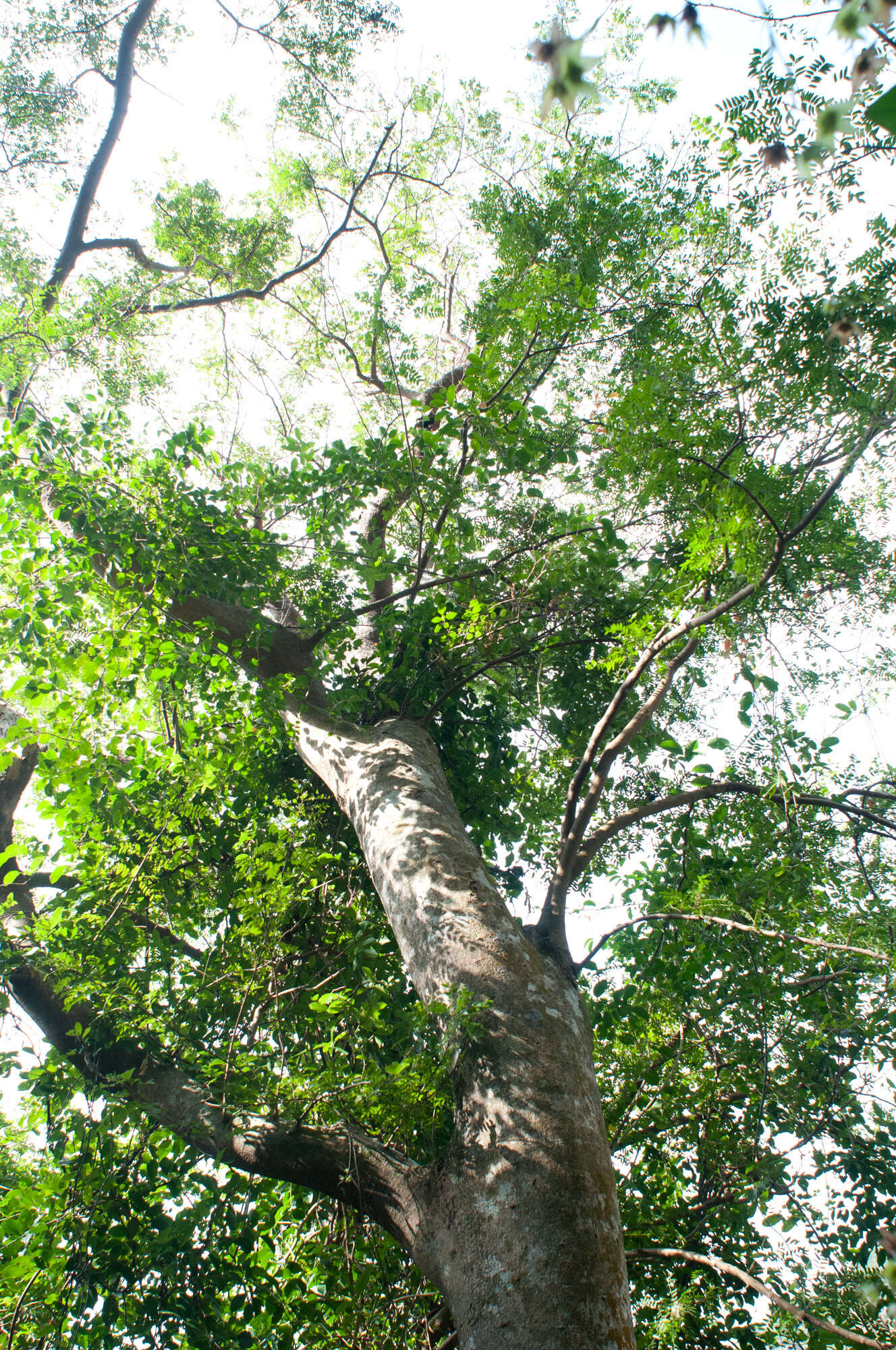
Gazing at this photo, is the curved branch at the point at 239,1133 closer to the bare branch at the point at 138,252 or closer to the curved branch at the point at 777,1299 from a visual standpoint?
the curved branch at the point at 777,1299

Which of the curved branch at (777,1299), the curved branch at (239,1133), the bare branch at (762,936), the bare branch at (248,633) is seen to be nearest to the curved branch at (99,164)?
the bare branch at (248,633)

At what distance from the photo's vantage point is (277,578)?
13.1 feet

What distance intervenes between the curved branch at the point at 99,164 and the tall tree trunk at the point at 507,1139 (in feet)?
18.7

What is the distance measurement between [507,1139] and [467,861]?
968 mm

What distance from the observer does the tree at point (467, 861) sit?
193 centimetres

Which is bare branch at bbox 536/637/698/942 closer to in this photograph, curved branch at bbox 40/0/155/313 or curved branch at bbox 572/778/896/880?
curved branch at bbox 572/778/896/880

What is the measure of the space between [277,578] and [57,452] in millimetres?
1244

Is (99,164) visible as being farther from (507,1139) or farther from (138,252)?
(507,1139)

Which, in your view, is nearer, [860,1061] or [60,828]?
[860,1061]

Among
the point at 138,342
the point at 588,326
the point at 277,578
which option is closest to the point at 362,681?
the point at 277,578

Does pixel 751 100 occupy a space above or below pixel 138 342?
below

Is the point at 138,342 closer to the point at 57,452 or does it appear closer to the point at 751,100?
the point at 57,452

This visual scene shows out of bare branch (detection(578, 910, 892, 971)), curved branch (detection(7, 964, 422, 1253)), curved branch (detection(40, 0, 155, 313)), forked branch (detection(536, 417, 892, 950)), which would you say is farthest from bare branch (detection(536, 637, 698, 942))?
curved branch (detection(40, 0, 155, 313))

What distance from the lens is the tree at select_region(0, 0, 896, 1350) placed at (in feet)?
6.33
